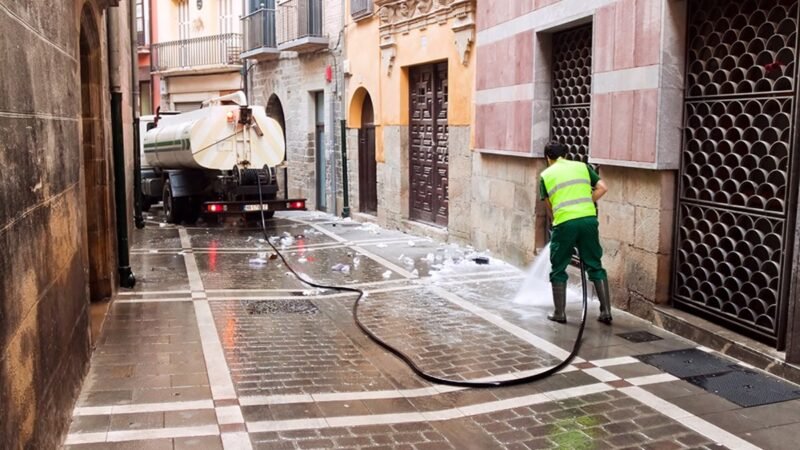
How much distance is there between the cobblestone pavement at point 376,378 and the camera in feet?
14.8

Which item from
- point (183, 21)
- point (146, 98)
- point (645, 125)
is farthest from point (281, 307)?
point (146, 98)

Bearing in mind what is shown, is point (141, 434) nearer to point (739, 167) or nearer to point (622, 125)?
point (739, 167)

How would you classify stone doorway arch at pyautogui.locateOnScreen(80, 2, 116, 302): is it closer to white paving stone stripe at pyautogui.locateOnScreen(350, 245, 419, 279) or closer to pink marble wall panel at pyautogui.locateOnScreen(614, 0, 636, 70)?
white paving stone stripe at pyautogui.locateOnScreen(350, 245, 419, 279)

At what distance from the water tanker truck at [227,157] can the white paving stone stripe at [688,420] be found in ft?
32.3

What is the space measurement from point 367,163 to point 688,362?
11.0 meters

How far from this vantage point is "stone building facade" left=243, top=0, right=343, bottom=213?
17.2 m

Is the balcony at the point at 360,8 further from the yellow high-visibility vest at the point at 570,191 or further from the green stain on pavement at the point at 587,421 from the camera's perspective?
the green stain on pavement at the point at 587,421

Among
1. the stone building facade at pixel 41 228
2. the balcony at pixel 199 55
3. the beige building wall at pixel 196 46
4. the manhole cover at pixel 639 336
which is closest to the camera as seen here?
the stone building facade at pixel 41 228

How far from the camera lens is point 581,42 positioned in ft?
28.5

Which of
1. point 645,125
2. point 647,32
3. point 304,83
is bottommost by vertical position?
point 645,125

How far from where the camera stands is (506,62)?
1005cm

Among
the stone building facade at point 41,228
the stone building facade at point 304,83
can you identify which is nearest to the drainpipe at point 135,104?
the stone building facade at point 304,83

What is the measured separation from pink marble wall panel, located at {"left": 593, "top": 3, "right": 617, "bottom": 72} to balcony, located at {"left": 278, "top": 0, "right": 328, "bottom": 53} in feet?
34.0

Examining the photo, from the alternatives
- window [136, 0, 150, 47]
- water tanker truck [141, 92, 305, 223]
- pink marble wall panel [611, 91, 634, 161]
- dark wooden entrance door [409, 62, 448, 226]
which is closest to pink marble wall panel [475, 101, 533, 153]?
dark wooden entrance door [409, 62, 448, 226]
